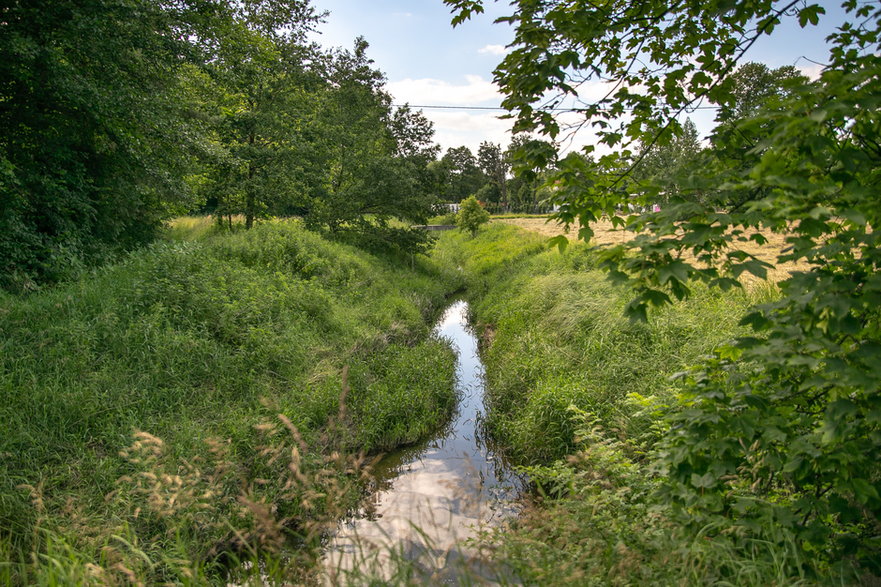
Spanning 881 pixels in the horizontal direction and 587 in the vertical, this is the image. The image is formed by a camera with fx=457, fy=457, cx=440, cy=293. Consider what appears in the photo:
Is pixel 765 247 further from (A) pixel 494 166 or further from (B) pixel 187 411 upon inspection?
(A) pixel 494 166

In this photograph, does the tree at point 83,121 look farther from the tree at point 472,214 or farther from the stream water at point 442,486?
the tree at point 472,214

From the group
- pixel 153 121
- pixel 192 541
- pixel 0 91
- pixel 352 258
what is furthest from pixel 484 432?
pixel 0 91

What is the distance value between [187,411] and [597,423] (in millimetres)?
4849

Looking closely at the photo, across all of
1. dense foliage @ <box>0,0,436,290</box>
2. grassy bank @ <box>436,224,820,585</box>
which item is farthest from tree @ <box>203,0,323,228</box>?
grassy bank @ <box>436,224,820,585</box>

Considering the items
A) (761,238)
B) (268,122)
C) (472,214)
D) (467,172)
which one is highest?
(467,172)

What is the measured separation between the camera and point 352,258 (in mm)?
14164

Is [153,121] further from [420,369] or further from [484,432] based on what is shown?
[484,432]

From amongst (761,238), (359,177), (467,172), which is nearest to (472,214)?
(359,177)

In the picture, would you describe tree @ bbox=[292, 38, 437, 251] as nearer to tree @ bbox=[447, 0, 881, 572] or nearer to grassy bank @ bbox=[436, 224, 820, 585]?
grassy bank @ bbox=[436, 224, 820, 585]

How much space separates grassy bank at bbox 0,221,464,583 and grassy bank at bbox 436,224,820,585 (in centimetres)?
138

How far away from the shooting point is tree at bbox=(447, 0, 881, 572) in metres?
1.84

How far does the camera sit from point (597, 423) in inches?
209

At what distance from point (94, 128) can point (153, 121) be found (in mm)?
1247

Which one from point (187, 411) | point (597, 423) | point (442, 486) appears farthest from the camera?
point (442, 486)
